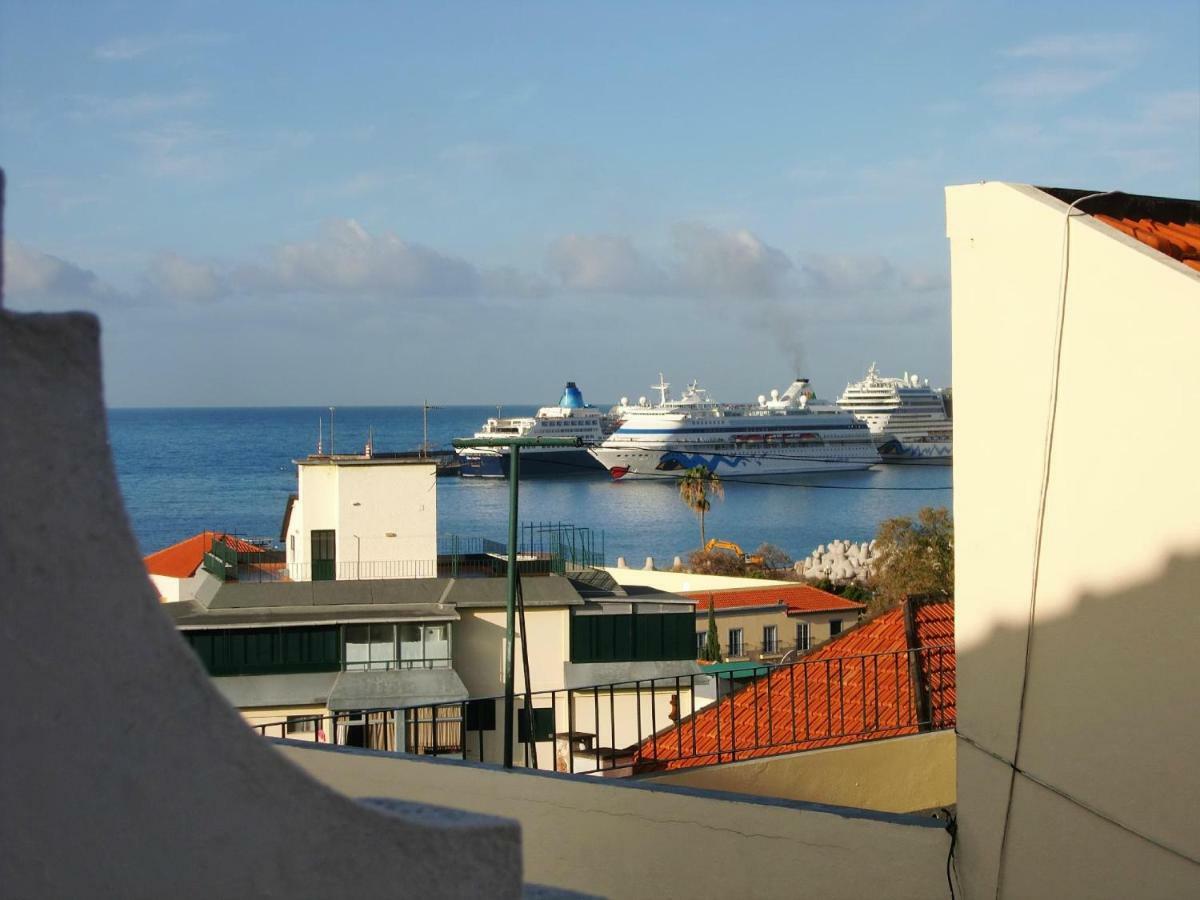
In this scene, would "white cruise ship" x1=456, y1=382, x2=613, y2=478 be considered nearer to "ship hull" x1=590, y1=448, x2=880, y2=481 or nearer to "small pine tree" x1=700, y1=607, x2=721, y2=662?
"ship hull" x1=590, y1=448, x2=880, y2=481

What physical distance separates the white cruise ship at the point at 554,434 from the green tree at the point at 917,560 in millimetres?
59109

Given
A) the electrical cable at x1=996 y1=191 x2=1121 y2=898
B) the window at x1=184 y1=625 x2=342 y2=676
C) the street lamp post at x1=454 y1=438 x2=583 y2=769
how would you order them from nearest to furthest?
the electrical cable at x1=996 y1=191 x2=1121 y2=898
the street lamp post at x1=454 y1=438 x2=583 y2=769
the window at x1=184 y1=625 x2=342 y2=676

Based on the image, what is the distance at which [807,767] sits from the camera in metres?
5.94

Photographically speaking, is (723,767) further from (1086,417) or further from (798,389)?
(798,389)

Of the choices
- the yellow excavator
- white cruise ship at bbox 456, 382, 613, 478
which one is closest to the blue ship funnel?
white cruise ship at bbox 456, 382, 613, 478

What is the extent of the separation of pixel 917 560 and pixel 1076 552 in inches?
1155

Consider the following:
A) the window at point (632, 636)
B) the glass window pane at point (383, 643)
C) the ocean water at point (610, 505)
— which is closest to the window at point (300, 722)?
the glass window pane at point (383, 643)

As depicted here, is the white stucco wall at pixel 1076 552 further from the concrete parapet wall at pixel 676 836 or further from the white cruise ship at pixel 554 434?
the white cruise ship at pixel 554 434

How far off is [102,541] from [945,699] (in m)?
6.21

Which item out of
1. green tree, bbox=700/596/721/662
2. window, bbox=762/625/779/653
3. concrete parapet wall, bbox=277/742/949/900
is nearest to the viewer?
concrete parapet wall, bbox=277/742/949/900

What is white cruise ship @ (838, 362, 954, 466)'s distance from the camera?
10962 centimetres

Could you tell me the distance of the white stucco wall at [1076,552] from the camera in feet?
10.9

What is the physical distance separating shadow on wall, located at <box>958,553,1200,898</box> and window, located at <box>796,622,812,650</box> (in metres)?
25.3

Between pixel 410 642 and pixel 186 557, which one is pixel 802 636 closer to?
pixel 186 557
